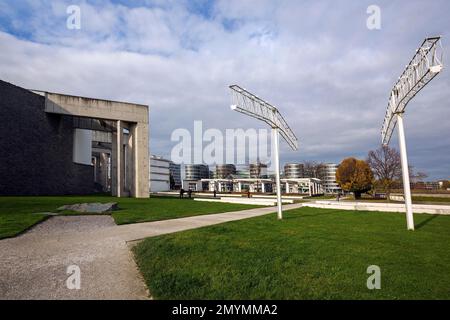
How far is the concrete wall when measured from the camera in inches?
1173

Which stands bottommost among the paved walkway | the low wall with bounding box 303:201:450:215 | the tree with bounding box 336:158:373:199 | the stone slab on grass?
the low wall with bounding box 303:201:450:215

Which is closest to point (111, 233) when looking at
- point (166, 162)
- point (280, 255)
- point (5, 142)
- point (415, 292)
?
point (280, 255)

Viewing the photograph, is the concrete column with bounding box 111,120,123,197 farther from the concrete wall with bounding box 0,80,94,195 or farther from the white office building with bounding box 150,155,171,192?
the white office building with bounding box 150,155,171,192

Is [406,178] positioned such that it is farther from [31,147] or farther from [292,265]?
[31,147]

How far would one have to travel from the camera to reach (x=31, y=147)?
32750 millimetres

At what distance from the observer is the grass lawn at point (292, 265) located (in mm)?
4629

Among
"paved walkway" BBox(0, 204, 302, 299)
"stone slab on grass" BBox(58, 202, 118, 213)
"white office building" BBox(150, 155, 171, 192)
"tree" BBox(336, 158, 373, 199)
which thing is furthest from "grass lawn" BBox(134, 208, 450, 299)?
"white office building" BBox(150, 155, 171, 192)

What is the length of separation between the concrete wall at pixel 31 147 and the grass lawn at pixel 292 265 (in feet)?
101

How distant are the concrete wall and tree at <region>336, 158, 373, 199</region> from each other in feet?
150

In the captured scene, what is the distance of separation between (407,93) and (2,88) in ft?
120

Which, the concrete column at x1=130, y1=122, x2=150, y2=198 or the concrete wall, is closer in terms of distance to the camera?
the concrete wall

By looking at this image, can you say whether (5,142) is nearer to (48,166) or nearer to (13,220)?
(48,166)

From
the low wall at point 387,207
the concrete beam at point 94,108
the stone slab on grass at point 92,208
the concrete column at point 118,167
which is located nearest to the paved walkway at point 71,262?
the stone slab on grass at point 92,208

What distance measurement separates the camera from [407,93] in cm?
1028
